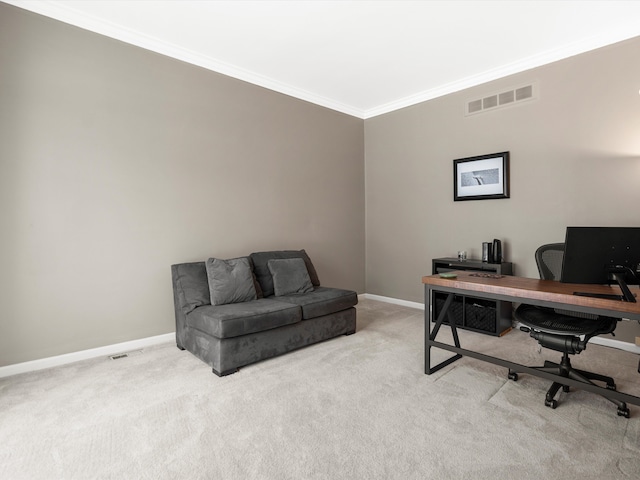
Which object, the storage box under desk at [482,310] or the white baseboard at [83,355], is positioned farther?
the storage box under desk at [482,310]

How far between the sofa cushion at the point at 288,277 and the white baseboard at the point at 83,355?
1.20 metres

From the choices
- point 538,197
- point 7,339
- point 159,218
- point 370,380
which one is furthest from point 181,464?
point 538,197

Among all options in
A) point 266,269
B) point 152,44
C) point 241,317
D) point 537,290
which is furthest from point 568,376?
point 152,44

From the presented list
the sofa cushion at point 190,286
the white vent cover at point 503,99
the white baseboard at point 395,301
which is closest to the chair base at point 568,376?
the white baseboard at point 395,301

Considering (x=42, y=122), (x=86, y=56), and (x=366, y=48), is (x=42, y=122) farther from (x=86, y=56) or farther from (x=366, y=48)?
(x=366, y=48)

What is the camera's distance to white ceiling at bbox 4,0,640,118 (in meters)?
→ 2.90

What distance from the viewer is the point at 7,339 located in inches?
107

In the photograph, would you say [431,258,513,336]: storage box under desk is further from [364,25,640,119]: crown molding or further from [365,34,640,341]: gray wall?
[364,25,640,119]: crown molding

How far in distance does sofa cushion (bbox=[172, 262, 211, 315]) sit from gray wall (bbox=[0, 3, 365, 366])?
0.28m

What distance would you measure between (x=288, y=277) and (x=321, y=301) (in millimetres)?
576

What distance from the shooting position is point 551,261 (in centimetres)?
278

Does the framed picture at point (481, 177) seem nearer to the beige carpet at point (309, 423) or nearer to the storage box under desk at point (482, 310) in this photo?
the storage box under desk at point (482, 310)

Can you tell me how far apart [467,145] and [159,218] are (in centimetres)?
374

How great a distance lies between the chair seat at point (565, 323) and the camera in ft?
7.16
